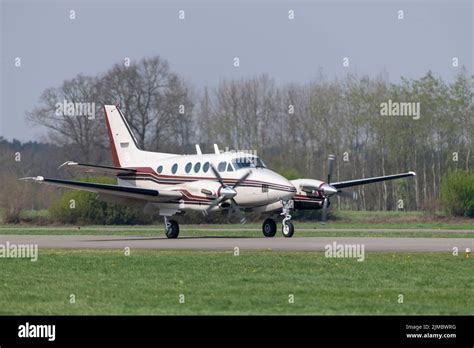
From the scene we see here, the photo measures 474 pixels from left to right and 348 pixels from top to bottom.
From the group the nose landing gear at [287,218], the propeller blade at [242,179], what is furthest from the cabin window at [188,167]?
the nose landing gear at [287,218]

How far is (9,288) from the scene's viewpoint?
21.8 metres

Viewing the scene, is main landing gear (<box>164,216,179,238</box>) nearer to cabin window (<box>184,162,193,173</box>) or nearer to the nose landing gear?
cabin window (<box>184,162,193,173</box>)

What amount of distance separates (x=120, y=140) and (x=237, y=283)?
23.4 meters

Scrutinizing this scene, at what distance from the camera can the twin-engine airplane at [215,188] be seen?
38594 mm

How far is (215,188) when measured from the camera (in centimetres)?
3903

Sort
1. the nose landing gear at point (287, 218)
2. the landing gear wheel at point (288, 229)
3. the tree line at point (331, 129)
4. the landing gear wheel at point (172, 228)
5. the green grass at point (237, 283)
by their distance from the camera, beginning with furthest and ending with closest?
the tree line at point (331, 129), the landing gear wheel at point (172, 228), the landing gear wheel at point (288, 229), the nose landing gear at point (287, 218), the green grass at point (237, 283)

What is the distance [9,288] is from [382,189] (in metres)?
62.9

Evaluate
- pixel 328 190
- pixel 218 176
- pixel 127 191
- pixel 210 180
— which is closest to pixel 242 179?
pixel 218 176

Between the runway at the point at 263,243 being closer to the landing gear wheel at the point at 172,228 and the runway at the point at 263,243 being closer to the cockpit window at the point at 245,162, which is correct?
the landing gear wheel at the point at 172,228

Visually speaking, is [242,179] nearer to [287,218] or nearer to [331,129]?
[287,218]

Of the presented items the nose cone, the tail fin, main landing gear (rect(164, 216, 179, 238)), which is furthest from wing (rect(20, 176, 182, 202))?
the nose cone

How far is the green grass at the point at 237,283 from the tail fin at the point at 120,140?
14054mm
